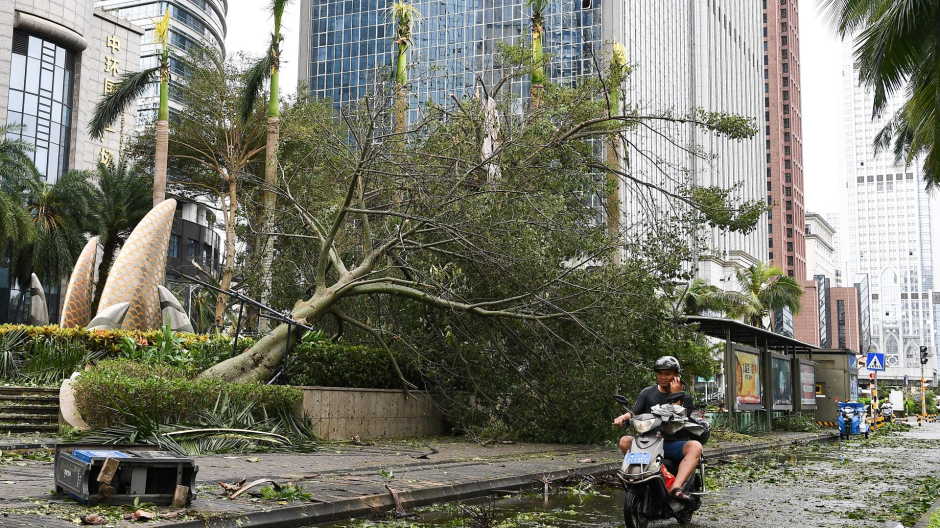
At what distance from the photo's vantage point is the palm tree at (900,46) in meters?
16.0

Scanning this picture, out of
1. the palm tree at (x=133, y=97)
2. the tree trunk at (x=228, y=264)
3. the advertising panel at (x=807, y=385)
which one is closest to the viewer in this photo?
the advertising panel at (x=807, y=385)

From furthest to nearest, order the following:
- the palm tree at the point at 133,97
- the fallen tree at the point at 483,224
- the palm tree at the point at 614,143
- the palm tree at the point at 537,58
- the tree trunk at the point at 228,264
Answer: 1. the tree trunk at the point at 228,264
2. the palm tree at the point at 133,97
3. the palm tree at the point at 537,58
4. the palm tree at the point at 614,143
5. the fallen tree at the point at 483,224

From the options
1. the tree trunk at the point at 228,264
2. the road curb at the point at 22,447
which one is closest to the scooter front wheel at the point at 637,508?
the road curb at the point at 22,447

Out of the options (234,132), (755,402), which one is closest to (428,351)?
(755,402)

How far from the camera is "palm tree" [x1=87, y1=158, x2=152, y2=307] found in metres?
41.8

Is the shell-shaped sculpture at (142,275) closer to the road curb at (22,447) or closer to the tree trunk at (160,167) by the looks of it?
the tree trunk at (160,167)

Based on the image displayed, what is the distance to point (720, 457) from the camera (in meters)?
17.2

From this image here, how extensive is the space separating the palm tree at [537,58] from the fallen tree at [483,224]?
1255 millimetres

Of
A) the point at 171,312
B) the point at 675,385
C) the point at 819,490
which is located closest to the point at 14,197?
the point at 171,312

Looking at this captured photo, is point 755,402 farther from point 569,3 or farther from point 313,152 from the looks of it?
point 569,3

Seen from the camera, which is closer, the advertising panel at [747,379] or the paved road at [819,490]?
the paved road at [819,490]

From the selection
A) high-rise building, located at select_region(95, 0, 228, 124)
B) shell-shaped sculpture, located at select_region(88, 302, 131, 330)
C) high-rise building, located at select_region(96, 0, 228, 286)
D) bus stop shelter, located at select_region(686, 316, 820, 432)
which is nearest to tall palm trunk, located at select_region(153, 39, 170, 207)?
shell-shaped sculpture, located at select_region(88, 302, 131, 330)

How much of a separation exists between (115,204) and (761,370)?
31.0 m

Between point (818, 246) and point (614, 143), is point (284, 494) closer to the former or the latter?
point (614, 143)
